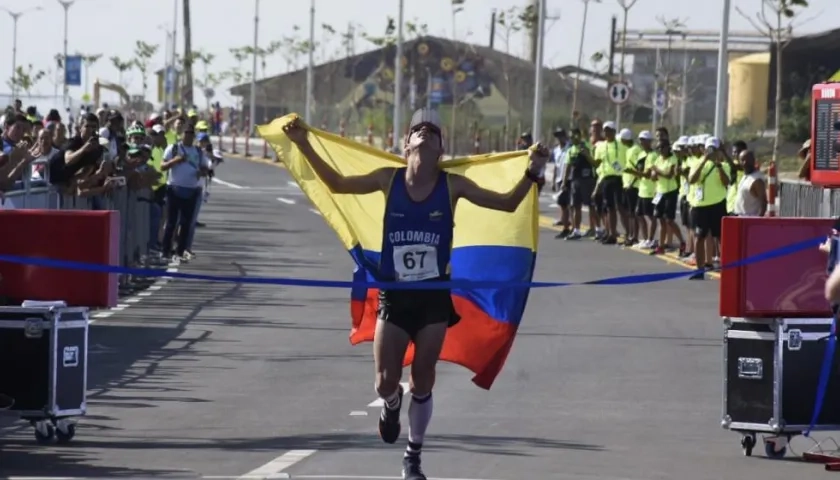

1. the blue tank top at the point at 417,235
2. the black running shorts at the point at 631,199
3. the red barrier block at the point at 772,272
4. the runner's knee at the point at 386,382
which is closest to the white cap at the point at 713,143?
the black running shorts at the point at 631,199

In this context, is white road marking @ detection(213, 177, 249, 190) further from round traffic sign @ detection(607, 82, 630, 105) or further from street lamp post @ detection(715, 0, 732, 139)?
street lamp post @ detection(715, 0, 732, 139)

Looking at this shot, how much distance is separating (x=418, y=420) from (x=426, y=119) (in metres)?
1.60

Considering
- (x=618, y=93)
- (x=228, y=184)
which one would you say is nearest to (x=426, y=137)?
(x=618, y=93)

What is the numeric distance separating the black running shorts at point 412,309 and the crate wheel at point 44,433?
7.87 feet

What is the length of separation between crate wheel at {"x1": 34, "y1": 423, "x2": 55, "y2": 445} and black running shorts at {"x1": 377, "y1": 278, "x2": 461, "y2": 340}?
2.40m

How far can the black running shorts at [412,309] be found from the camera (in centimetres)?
1066

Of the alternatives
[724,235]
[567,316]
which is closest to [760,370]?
[724,235]

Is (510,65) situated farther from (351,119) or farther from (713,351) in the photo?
(713,351)

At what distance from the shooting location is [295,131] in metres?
11.3

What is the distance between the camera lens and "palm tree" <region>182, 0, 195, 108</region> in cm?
9819

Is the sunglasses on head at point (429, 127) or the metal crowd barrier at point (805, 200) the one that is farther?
the metal crowd barrier at point (805, 200)

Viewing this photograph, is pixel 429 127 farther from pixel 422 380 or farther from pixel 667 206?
pixel 667 206

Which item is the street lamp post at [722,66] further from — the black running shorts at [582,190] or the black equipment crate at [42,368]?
the black equipment crate at [42,368]

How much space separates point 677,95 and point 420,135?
8115 centimetres
